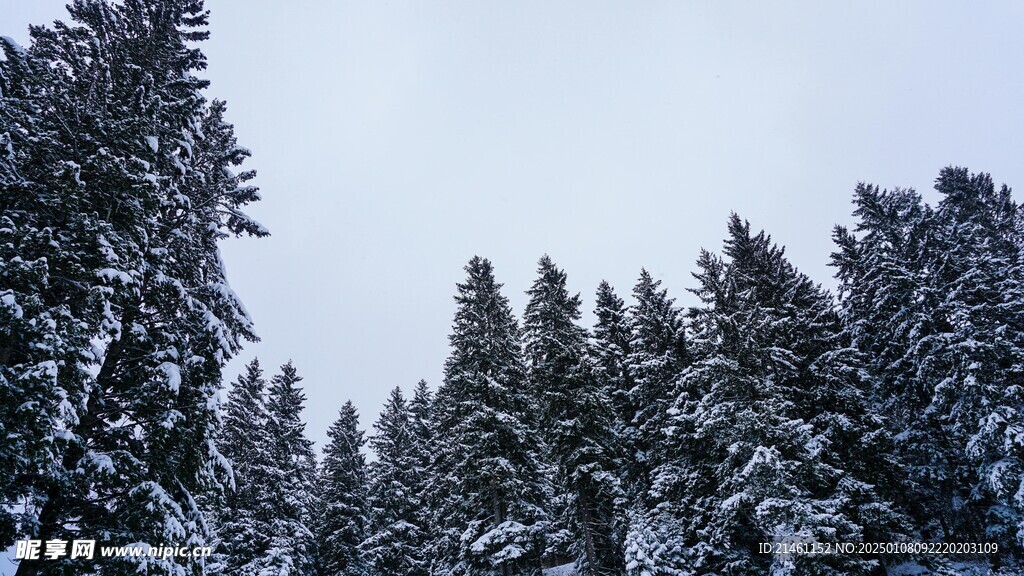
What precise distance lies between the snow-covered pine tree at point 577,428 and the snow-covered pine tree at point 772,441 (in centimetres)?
340

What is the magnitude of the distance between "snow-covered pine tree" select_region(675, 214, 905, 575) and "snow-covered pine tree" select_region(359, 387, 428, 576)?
18.1m

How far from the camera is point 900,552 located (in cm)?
1800

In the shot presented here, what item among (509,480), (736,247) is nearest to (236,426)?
(509,480)

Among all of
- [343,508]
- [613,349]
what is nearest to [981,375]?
[613,349]

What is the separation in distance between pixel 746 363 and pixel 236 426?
29092 millimetres

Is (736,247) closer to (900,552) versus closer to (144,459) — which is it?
(900,552)

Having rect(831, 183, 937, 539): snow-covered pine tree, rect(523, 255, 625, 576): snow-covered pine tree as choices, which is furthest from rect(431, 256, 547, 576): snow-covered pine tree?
rect(831, 183, 937, 539): snow-covered pine tree

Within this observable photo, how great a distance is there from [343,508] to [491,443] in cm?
1734

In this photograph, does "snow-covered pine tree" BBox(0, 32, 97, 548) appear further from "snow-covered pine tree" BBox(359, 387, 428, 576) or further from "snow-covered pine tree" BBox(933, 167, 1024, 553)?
"snow-covered pine tree" BBox(933, 167, 1024, 553)

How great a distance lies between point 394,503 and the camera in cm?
3114

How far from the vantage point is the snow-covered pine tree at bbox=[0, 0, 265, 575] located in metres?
9.16

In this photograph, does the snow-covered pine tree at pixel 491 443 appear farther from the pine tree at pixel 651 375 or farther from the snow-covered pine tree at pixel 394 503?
the snow-covered pine tree at pixel 394 503

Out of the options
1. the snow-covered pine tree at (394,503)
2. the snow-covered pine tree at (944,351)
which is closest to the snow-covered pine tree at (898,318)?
the snow-covered pine tree at (944,351)

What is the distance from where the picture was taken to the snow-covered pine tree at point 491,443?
19.5 meters
